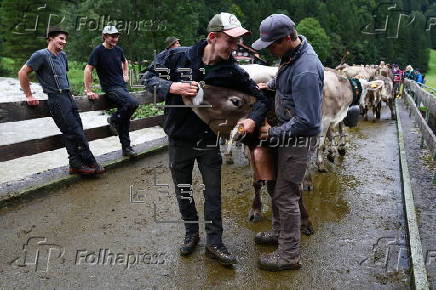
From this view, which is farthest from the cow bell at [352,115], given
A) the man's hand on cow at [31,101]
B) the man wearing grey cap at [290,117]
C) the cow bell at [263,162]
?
the man's hand on cow at [31,101]

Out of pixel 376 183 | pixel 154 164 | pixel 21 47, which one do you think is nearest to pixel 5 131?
pixel 154 164

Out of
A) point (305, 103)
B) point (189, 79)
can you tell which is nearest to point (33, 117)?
point (189, 79)

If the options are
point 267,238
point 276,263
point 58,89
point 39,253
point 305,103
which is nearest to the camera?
point 305,103

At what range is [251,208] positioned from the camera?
16.5 feet

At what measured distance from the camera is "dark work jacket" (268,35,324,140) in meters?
3.24

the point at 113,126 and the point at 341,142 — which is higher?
the point at 341,142

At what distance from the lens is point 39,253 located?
396 cm

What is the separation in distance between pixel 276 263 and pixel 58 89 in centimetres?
384

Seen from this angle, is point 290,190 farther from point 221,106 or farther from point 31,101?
point 31,101

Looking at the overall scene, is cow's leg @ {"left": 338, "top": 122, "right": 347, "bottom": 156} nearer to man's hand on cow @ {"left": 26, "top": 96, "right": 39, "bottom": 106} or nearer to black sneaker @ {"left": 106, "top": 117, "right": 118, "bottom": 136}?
black sneaker @ {"left": 106, "top": 117, "right": 118, "bottom": 136}

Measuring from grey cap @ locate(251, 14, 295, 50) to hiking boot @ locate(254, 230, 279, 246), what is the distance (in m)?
1.99

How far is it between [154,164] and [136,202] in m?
1.83

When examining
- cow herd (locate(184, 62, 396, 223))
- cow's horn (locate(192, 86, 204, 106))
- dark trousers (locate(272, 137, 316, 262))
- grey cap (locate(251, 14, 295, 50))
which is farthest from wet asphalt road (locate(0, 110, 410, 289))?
grey cap (locate(251, 14, 295, 50))

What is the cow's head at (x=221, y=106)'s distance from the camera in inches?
138
